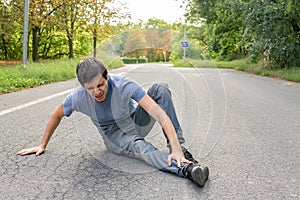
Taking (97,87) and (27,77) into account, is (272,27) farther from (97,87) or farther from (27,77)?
(97,87)

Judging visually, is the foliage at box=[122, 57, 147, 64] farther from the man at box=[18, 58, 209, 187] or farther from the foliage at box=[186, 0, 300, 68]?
the foliage at box=[186, 0, 300, 68]

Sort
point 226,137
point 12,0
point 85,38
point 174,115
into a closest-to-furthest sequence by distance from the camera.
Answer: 1. point 174,115
2. point 226,137
3. point 12,0
4. point 85,38

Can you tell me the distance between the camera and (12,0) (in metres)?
19.3

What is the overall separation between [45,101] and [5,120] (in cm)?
194

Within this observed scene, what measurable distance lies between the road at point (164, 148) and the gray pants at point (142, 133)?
0.07 metres

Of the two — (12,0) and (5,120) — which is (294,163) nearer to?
(5,120)

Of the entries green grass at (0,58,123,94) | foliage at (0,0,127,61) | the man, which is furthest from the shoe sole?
foliage at (0,0,127,61)

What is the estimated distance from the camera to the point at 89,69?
8.59 feet

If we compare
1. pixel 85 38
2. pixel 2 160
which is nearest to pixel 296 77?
pixel 2 160

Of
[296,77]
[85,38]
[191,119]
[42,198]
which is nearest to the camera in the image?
[42,198]

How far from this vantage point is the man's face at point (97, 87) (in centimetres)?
263

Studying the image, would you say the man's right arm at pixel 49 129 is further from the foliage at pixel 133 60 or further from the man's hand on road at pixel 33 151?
the foliage at pixel 133 60

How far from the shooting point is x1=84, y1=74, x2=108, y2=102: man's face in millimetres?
2635

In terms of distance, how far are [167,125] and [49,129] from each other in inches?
41.8
